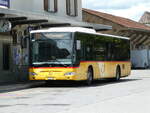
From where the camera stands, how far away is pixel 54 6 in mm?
32562

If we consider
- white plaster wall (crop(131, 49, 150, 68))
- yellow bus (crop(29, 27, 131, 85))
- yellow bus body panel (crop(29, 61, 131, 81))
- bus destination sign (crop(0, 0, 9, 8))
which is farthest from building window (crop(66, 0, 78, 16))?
white plaster wall (crop(131, 49, 150, 68))

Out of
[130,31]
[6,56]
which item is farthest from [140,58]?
[6,56]

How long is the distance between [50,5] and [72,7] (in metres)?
3.84

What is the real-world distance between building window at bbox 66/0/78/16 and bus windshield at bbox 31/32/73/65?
12560 millimetres

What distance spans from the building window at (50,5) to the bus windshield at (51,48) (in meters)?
9.35

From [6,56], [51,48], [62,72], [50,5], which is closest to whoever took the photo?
[62,72]

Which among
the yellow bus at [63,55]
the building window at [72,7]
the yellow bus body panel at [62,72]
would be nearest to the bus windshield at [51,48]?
the yellow bus at [63,55]

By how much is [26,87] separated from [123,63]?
7.70 metres

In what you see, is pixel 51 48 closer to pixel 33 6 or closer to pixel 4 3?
pixel 4 3

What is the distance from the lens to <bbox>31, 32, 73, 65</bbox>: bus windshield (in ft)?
71.7

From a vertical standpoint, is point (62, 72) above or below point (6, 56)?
below

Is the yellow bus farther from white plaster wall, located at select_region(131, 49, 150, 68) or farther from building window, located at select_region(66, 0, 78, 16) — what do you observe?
white plaster wall, located at select_region(131, 49, 150, 68)

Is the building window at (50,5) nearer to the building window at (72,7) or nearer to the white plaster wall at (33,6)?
the white plaster wall at (33,6)

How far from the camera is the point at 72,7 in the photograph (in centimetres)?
3553
